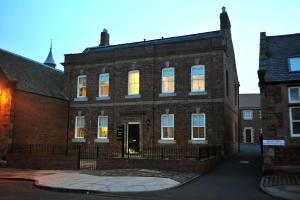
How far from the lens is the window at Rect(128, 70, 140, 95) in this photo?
964 inches

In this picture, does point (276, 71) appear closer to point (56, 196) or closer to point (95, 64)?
point (56, 196)

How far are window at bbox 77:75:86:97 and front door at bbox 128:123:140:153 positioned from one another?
616 centimetres

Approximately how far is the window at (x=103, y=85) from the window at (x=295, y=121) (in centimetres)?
1546

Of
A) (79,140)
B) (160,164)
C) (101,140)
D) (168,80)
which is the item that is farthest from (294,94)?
(79,140)

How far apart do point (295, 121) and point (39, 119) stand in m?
18.7

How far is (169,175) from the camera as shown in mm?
15234

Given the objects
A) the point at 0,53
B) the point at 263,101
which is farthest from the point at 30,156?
the point at 263,101

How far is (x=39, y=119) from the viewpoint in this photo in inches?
945

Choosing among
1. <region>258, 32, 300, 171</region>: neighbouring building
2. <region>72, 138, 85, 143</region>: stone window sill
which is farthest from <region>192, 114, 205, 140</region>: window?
<region>72, 138, 85, 143</region>: stone window sill

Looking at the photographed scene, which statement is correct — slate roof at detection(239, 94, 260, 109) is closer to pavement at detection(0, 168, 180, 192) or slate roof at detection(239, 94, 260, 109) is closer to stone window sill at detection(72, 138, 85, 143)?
stone window sill at detection(72, 138, 85, 143)

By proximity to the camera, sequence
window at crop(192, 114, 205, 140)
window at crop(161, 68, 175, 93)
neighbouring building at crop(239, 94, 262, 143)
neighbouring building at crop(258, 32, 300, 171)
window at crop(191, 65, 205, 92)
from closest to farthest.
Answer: neighbouring building at crop(258, 32, 300, 171) → window at crop(192, 114, 205, 140) → window at crop(191, 65, 205, 92) → window at crop(161, 68, 175, 93) → neighbouring building at crop(239, 94, 262, 143)

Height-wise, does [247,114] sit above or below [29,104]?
above

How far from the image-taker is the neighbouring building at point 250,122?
5284 centimetres

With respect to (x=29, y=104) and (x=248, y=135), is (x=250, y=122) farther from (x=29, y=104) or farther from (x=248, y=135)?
(x=29, y=104)
